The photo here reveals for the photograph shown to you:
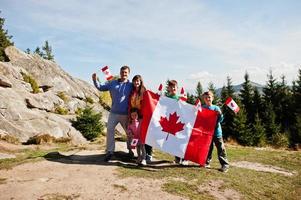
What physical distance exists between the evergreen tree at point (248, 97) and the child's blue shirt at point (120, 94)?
44081 millimetres

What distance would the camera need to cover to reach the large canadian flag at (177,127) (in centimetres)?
→ 903

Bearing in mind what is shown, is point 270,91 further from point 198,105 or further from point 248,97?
point 198,105

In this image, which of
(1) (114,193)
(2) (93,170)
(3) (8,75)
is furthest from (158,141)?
(3) (8,75)

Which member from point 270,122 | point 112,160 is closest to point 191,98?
point 270,122

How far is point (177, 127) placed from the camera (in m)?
9.18

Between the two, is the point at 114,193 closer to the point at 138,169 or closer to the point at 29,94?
the point at 138,169

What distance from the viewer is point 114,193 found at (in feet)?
21.3

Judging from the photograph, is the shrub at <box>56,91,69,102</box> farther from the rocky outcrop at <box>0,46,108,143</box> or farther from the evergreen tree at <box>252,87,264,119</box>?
the evergreen tree at <box>252,87,264,119</box>

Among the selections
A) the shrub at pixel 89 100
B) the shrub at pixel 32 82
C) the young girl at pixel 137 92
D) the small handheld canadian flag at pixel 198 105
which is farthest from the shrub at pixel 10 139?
the shrub at pixel 89 100

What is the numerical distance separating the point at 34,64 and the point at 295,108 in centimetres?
3804

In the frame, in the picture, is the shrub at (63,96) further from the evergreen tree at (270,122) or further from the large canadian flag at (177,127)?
the evergreen tree at (270,122)

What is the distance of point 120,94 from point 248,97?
4535 centimetres

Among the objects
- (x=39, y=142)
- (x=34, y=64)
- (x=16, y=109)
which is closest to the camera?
(x=39, y=142)

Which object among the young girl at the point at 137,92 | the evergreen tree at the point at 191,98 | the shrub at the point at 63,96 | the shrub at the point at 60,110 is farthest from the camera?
the evergreen tree at the point at 191,98
